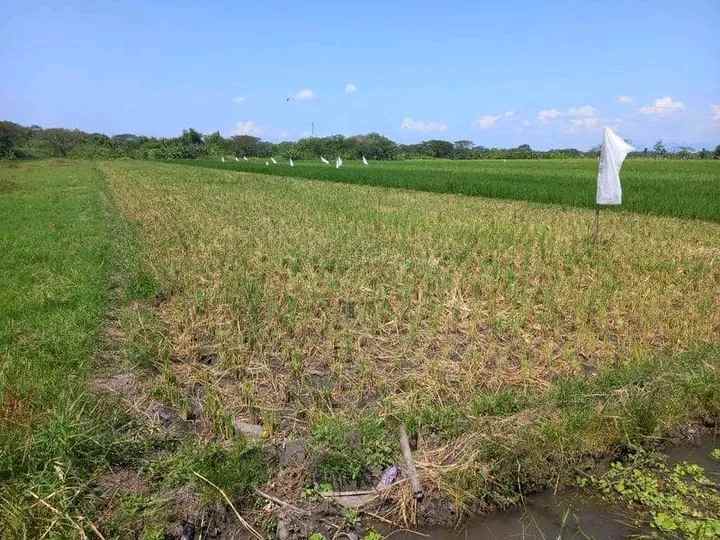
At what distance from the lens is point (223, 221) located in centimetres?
1259

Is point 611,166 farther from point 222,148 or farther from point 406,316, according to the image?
point 222,148

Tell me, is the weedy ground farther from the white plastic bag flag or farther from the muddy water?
the white plastic bag flag

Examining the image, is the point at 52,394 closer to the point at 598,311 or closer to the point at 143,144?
the point at 598,311

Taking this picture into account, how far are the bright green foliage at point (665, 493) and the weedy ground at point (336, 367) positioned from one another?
20 cm

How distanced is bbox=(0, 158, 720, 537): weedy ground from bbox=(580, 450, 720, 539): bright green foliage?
7.9 inches

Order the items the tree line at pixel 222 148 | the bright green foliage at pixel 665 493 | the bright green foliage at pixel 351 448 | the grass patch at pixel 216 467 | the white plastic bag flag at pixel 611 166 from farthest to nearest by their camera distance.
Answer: the tree line at pixel 222 148, the white plastic bag flag at pixel 611 166, the bright green foliage at pixel 351 448, the grass patch at pixel 216 467, the bright green foliage at pixel 665 493

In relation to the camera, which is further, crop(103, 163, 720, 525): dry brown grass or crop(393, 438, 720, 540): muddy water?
crop(103, 163, 720, 525): dry brown grass

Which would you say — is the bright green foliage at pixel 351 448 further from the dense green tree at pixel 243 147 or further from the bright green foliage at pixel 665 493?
the dense green tree at pixel 243 147

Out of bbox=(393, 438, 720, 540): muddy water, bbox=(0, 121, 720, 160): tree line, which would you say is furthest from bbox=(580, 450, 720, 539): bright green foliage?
bbox=(0, 121, 720, 160): tree line

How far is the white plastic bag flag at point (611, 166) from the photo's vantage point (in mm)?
8195

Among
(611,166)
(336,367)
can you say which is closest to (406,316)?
(336,367)

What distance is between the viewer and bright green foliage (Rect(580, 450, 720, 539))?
9.89 feet

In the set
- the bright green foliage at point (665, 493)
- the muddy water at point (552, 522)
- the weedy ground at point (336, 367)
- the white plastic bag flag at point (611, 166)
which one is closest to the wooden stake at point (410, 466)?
the weedy ground at point (336, 367)

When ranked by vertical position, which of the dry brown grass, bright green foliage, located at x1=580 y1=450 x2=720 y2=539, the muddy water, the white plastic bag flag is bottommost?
the muddy water
